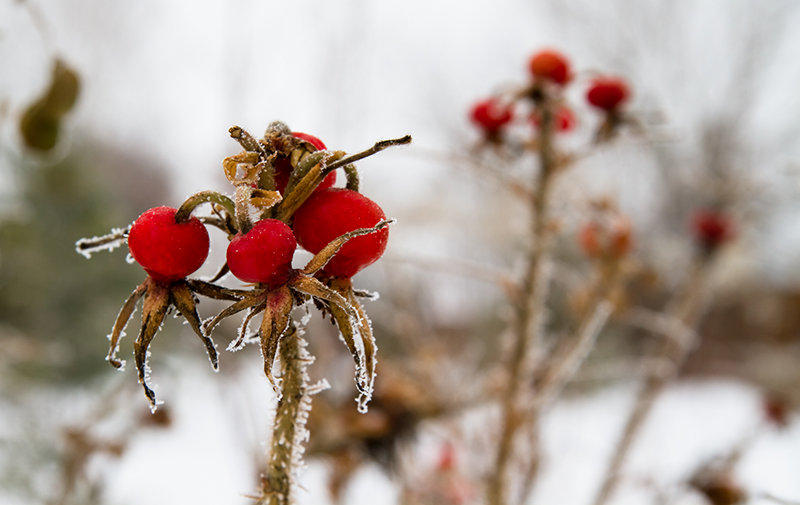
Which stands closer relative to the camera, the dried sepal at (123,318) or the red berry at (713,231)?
A: the dried sepal at (123,318)

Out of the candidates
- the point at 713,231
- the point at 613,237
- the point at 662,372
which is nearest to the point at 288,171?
the point at 613,237

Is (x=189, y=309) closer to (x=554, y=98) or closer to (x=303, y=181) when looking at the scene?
(x=303, y=181)

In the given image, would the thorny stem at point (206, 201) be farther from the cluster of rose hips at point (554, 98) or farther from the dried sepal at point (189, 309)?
the cluster of rose hips at point (554, 98)

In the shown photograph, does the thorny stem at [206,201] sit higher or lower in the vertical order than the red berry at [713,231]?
lower

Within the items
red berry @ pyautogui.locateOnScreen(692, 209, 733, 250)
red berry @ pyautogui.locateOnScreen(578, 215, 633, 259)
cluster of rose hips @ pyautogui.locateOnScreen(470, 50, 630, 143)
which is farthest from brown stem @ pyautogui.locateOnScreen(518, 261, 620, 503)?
red berry @ pyautogui.locateOnScreen(692, 209, 733, 250)

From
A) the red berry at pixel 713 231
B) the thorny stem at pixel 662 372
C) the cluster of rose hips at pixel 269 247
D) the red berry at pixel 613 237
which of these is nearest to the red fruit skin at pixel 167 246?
the cluster of rose hips at pixel 269 247

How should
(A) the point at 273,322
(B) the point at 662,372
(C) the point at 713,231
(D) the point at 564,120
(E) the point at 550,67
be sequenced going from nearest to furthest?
(A) the point at 273,322
(E) the point at 550,67
(D) the point at 564,120
(B) the point at 662,372
(C) the point at 713,231
